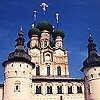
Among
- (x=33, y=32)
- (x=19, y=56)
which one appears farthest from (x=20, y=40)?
(x=33, y=32)

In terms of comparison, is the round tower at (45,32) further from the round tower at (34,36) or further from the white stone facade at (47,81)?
the white stone facade at (47,81)

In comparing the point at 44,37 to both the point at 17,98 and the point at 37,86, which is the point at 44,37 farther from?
the point at 17,98

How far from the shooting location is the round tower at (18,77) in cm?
5147

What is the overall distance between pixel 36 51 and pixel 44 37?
12.4ft

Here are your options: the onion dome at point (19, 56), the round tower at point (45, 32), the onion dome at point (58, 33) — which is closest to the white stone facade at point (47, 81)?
the onion dome at point (19, 56)

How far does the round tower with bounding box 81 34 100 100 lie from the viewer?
53906mm

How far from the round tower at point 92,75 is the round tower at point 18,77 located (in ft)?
31.0

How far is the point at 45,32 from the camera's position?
68.4 m

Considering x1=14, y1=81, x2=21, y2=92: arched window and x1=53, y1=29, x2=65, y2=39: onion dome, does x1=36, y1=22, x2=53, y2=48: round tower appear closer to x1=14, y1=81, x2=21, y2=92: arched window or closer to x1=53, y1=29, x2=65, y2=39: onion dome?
x1=53, y1=29, x2=65, y2=39: onion dome

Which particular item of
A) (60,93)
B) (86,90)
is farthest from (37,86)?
(86,90)

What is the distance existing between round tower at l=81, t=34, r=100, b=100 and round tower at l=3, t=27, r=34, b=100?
9.46m

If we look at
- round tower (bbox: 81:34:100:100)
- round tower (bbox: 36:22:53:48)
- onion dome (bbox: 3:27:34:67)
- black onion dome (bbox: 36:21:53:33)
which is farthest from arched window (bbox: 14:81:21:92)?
black onion dome (bbox: 36:21:53:33)

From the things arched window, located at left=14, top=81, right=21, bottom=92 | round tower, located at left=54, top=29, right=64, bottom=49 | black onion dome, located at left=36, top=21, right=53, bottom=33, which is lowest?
arched window, located at left=14, top=81, right=21, bottom=92

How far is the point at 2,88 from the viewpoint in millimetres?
54281
